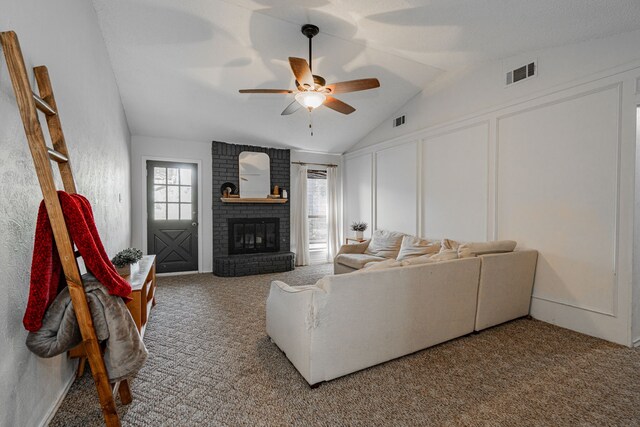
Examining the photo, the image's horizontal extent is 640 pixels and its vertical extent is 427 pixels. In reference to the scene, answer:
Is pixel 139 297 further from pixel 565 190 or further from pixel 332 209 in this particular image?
pixel 332 209

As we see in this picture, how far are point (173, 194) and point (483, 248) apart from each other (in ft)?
16.5

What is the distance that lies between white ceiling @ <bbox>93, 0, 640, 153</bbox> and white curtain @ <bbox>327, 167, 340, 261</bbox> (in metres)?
1.96

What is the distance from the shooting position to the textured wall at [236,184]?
5586mm

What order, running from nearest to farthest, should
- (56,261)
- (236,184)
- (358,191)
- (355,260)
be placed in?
(56,261)
(355,260)
(236,184)
(358,191)

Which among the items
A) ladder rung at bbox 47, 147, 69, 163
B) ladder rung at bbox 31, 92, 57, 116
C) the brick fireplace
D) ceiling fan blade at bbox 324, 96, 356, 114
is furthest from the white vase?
the brick fireplace

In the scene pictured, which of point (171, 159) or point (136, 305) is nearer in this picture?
point (136, 305)

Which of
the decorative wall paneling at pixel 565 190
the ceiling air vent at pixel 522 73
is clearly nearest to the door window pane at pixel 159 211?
the decorative wall paneling at pixel 565 190

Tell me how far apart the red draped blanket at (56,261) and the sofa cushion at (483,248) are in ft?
8.96

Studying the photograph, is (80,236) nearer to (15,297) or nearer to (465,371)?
(15,297)

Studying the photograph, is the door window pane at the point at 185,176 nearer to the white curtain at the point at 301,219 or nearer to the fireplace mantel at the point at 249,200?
the fireplace mantel at the point at 249,200

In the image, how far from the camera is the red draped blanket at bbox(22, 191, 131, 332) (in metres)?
1.30

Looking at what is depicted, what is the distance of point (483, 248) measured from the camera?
297cm

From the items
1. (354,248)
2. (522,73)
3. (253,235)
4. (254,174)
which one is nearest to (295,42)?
(522,73)

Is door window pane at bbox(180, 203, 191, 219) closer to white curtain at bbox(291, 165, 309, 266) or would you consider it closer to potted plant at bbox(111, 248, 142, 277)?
white curtain at bbox(291, 165, 309, 266)
